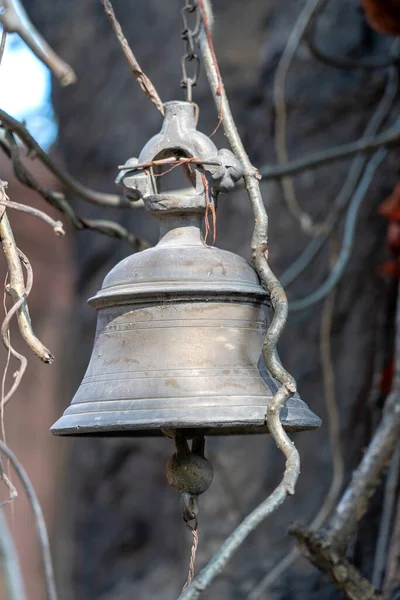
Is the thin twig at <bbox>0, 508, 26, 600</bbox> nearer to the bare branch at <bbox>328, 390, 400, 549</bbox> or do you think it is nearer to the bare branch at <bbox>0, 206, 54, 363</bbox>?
the bare branch at <bbox>0, 206, 54, 363</bbox>

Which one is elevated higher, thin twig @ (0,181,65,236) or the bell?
thin twig @ (0,181,65,236)

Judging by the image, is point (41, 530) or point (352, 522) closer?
point (41, 530)

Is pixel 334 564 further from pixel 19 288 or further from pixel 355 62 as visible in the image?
pixel 355 62

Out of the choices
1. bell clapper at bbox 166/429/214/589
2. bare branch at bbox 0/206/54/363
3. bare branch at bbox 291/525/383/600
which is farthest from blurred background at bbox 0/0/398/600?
bare branch at bbox 0/206/54/363

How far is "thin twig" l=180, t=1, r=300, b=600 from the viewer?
2.48 feet

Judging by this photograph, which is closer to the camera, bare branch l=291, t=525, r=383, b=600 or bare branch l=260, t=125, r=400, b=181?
bare branch l=291, t=525, r=383, b=600

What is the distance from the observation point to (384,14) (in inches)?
79.1

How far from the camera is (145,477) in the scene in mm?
2721

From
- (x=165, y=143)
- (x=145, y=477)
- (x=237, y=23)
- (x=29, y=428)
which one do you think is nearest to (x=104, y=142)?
(x=237, y=23)

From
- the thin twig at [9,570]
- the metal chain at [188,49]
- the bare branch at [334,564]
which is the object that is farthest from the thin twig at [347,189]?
the thin twig at [9,570]

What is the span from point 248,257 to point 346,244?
0.55 meters

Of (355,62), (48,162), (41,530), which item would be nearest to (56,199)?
(48,162)

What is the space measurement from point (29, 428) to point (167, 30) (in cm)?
273

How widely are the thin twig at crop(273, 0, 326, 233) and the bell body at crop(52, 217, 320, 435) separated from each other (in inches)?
46.0
